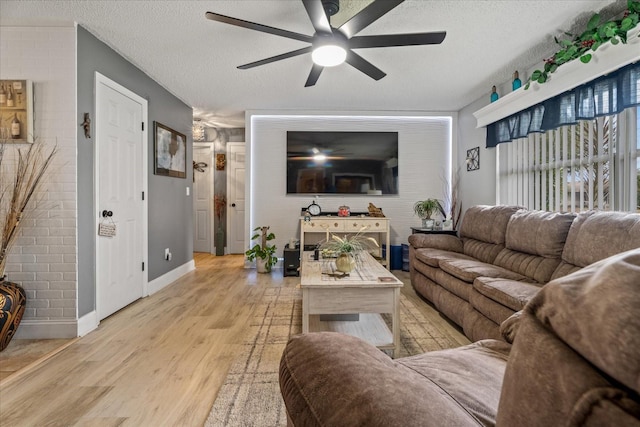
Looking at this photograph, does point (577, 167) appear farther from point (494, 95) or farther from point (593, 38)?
point (494, 95)

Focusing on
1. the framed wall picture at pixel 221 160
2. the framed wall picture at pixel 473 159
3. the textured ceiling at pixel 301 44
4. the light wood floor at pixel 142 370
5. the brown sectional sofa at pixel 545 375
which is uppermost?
the textured ceiling at pixel 301 44

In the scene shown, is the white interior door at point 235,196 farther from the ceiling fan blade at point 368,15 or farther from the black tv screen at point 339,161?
the ceiling fan blade at point 368,15

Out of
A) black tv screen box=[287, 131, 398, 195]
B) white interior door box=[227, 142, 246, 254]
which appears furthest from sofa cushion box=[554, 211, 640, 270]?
white interior door box=[227, 142, 246, 254]

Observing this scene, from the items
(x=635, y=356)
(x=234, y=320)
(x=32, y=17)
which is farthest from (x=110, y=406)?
(x=32, y=17)

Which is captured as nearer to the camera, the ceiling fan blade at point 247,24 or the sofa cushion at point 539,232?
the ceiling fan blade at point 247,24

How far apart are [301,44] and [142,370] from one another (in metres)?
2.92

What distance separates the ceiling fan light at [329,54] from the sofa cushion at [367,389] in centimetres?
213

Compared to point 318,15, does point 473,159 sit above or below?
below

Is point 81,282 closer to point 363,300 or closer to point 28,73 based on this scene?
point 28,73

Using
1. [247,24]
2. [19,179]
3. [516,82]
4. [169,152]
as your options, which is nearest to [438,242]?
[516,82]

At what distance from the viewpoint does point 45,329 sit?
8.04ft

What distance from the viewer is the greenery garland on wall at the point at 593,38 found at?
2064 mm

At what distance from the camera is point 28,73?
97.7 inches

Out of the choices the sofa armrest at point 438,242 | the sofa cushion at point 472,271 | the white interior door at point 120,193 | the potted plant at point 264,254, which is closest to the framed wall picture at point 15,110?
the white interior door at point 120,193
